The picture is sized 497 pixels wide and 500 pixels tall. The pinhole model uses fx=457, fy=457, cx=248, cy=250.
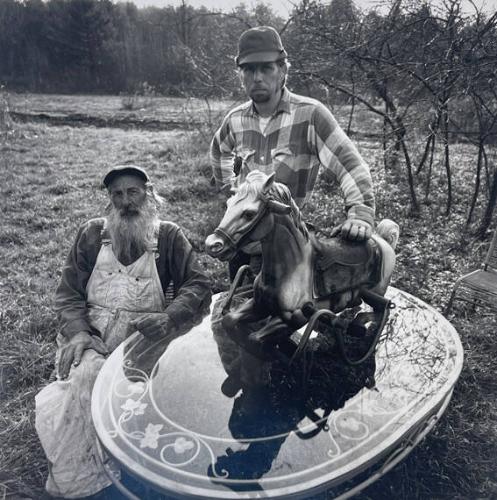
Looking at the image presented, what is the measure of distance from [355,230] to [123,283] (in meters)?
1.59

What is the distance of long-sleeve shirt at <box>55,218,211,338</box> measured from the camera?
2.90m

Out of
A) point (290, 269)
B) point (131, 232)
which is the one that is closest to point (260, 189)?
point (290, 269)

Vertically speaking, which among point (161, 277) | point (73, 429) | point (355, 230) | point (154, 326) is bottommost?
point (73, 429)

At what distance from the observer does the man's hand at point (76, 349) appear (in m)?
2.68

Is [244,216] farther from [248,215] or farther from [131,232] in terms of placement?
[131,232]

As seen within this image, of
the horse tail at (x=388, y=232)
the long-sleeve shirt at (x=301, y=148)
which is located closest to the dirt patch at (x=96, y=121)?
the long-sleeve shirt at (x=301, y=148)

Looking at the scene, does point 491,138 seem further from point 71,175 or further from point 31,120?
point 31,120

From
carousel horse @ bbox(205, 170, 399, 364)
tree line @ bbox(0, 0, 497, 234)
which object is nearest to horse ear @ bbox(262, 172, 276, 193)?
carousel horse @ bbox(205, 170, 399, 364)

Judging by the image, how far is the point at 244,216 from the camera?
185 centimetres

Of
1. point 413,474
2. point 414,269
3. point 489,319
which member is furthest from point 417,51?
point 413,474

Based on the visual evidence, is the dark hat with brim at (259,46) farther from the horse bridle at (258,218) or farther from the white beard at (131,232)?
the white beard at (131,232)

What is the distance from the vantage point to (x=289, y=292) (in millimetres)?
2137

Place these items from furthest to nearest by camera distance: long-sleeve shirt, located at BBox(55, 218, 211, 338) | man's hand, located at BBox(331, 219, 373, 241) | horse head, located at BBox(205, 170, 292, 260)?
long-sleeve shirt, located at BBox(55, 218, 211, 338), man's hand, located at BBox(331, 219, 373, 241), horse head, located at BBox(205, 170, 292, 260)

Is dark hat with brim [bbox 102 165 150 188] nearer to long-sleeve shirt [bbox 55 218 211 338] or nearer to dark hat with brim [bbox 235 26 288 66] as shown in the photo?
long-sleeve shirt [bbox 55 218 211 338]
